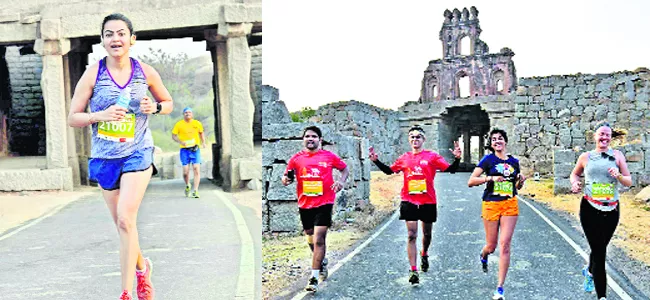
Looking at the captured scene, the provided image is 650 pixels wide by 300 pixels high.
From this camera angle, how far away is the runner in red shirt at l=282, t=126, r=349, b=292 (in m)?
3.79

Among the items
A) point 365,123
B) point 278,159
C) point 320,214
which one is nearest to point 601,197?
point 320,214

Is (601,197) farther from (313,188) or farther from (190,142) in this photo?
(190,142)

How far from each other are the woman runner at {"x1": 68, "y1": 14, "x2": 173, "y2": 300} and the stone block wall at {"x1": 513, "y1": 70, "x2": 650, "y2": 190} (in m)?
6.82

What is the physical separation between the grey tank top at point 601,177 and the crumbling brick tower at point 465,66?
1770 centimetres

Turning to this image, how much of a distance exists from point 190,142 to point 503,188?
4096 mm

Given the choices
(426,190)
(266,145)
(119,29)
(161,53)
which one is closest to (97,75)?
(119,29)

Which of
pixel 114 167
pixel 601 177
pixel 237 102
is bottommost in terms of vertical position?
pixel 601 177

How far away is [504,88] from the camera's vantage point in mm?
20766

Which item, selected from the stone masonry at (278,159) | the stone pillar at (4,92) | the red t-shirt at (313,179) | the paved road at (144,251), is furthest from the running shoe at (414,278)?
the stone pillar at (4,92)

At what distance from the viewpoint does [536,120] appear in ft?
34.0

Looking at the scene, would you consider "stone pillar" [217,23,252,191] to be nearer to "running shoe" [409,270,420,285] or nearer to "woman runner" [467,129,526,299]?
"running shoe" [409,270,420,285]

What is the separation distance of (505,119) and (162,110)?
41.6 ft

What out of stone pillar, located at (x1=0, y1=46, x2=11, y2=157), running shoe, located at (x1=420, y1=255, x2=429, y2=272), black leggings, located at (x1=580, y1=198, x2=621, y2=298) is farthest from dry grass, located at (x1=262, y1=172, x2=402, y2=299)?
stone pillar, located at (x1=0, y1=46, x2=11, y2=157)

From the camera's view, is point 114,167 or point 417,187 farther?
point 417,187
